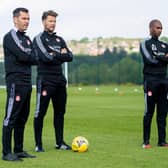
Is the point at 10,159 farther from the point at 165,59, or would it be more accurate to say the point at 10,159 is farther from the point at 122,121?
the point at 122,121

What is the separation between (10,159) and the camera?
907cm

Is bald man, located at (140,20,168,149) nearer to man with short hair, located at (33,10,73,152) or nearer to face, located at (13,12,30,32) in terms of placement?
man with short hair, located at (33,10,73,152)

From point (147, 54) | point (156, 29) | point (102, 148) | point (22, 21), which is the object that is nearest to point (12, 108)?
point (22, 21)

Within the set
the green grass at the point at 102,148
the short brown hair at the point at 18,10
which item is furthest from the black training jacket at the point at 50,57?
the green grass at the point at 102,148

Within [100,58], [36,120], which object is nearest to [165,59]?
[36,120]

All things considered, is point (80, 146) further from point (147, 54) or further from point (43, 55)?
point (147, 54)

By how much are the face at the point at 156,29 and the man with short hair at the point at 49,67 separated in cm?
149

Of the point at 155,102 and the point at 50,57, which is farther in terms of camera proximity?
the point at 155,102

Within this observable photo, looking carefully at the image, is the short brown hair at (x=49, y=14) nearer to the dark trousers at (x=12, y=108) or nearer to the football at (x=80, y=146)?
the dark trousers at (x=12, y=108)

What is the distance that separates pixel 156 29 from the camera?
1047 centimetres

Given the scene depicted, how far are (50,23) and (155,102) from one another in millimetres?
2319

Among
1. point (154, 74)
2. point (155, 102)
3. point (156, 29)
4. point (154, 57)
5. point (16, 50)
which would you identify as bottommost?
point (155, 102)

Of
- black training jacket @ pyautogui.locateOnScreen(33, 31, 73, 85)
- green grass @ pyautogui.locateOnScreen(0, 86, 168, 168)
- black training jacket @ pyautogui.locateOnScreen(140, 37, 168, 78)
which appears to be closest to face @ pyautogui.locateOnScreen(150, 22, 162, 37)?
black training jacket @ pyautogui.locateOnScreen(140, 37, 168, 78)

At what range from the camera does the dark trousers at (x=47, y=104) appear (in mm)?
10125
